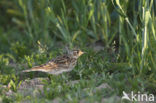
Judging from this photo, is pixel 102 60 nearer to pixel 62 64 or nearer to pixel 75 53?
pixel 75 53

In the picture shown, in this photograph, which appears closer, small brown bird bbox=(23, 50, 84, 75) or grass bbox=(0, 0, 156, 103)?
grass bbox=(0, 0, 156, 103)

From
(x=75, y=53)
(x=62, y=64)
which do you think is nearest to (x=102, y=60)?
(x=75, y=53)

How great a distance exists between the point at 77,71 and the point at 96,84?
56 centimetres

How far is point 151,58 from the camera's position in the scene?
4691 millimetres

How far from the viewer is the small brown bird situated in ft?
16.7

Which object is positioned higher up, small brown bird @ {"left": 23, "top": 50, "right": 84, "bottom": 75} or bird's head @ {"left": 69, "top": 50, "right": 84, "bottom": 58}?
bird's head @ {"left": 69, "top": 50, "right": 84, "bottom": 58}

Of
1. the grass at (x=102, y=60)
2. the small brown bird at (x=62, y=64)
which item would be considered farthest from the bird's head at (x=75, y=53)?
the grass at (x=102, y=60)

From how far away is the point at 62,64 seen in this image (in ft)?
17.2

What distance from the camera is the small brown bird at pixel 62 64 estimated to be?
16.7 ft

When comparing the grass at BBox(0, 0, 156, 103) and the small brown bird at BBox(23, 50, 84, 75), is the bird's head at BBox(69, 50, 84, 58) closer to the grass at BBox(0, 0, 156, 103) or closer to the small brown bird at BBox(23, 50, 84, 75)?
the small brown bird at BBox(23, 50, 84, 75)

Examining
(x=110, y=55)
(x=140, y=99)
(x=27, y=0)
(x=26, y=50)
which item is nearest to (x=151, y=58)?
(x=140, y=99)

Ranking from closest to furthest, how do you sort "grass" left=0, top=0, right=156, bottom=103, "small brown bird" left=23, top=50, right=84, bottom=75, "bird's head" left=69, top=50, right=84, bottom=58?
"grass" left=0, top=0, right=156, bottom=103 < "small brown bird" left=23, top=50, right=84, bottom=75 < "bird's head" left=69, top=50, right=84, bottom=58

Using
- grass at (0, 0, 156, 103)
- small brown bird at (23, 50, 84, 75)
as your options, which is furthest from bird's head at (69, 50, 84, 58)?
grass at (0, 0, 156, 103)

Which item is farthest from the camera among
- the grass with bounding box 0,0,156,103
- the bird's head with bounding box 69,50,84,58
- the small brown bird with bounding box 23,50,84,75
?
the bird's head with bounding box 69,50,84,58
